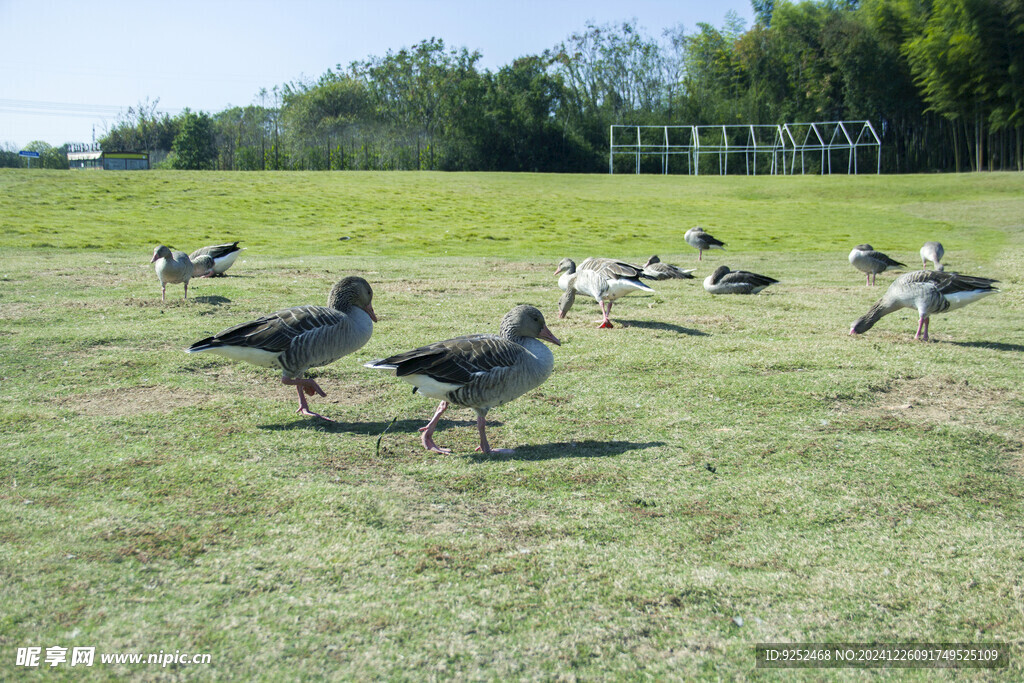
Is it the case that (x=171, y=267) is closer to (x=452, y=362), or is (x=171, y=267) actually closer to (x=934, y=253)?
(x=452, y=362)

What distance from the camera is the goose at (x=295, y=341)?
624cm

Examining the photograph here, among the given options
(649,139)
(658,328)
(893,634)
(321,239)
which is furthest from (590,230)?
(649,139)

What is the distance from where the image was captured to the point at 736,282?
13.9 meters

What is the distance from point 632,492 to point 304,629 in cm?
233

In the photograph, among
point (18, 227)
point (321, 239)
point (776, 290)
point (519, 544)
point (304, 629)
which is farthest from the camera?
point (321, 239)

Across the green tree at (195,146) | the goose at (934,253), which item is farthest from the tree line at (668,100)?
the goose at (934,253)

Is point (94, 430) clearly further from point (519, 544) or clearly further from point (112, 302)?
point (112, 302)

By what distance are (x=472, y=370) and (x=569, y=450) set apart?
102 cm

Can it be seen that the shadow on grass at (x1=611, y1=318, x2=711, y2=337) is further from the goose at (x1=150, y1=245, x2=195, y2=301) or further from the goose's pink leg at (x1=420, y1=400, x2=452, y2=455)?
the goose at (x1=150, y1=245, x2=195, y2=301)

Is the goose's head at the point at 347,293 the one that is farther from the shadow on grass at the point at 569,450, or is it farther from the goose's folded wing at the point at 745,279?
the goose's folded wing at the point at 745,279

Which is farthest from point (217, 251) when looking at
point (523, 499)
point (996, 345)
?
point (996, 345)

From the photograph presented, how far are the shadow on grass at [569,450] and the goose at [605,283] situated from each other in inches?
186

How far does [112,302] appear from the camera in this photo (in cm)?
1175

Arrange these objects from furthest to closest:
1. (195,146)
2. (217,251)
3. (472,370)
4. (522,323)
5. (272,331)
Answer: (195,146) < (217,251) < (272,331) < (522,323) < (472,370)
